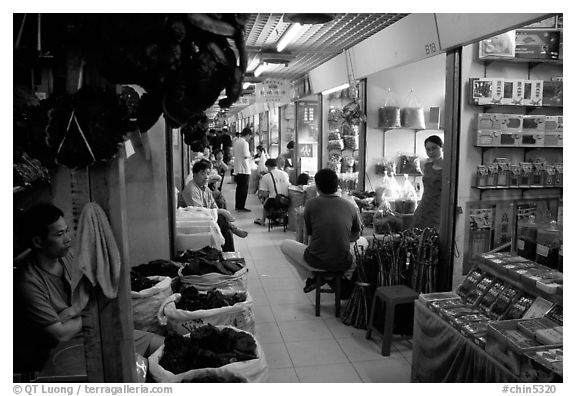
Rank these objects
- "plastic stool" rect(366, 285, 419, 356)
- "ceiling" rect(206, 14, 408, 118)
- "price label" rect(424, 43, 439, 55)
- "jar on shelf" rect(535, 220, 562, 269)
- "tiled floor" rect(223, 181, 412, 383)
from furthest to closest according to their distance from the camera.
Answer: "ceiling" rect(206, 14, 408, 118), "price label" rect(424, 43, 439, 55), "plastic stool" rect(366, 285, 419, 356), "tiled floor" rect(223, 181, 412, 383), "jar on shelf" rect(535, 220, 562, 269)

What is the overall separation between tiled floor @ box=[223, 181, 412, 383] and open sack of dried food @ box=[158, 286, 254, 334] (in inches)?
30.7

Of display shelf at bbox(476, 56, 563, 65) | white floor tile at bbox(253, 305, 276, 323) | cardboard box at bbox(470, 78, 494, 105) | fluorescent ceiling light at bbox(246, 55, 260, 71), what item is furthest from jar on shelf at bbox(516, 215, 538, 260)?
fluorescent ceiling light at bbox(246, 55, 260, 71)

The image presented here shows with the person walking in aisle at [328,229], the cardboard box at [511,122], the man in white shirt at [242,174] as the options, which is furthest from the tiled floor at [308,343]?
the man in white shirt at [242,174]

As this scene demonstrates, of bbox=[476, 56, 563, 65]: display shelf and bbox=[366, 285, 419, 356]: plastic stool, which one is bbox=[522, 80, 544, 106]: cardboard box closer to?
bbox=[476, 56, 563, 65]: display shelf

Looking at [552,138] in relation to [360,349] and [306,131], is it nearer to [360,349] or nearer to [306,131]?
[360,349]

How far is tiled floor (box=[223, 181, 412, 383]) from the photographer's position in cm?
414

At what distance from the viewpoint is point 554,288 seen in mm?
2803

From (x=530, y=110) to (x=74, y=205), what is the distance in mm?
5310

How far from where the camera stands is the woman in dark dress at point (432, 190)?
5797mm

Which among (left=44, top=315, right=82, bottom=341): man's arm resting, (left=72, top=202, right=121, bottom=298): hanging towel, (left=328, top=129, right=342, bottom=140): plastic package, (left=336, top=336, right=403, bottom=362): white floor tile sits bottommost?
(left=336, top=336, right=403, bottom=362): white floor tile

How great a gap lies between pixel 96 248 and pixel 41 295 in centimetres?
58

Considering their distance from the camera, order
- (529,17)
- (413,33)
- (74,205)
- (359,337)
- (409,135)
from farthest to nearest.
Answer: (409,135) < (413,33) < (359,337) < (529,17) < (74,205)

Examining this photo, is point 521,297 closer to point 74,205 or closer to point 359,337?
point 359,337
